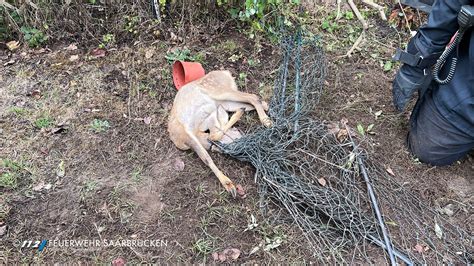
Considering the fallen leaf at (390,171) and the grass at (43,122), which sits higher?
the grass at (43,122)

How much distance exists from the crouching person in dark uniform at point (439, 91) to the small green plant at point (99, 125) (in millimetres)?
2458

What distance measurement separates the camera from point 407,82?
332 cm

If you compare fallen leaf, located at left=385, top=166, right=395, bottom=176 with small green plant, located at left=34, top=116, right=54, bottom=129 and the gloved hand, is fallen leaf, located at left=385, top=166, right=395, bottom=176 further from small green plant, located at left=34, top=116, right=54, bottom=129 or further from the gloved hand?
small green plant, located at left=34, top=116, right=54, bottom=129

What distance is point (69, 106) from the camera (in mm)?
3793

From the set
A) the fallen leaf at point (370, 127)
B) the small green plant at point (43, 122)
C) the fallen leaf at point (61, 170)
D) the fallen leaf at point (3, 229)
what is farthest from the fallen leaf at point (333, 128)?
the fallen leaf at point (3, 229)

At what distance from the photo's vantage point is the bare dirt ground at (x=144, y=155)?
2869 mm

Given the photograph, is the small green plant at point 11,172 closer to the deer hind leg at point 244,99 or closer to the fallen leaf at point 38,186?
the fallen leaf at point 38,186

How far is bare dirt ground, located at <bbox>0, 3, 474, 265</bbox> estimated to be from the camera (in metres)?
2.87

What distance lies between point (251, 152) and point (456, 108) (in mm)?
1498

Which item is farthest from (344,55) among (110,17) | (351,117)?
(110,17)

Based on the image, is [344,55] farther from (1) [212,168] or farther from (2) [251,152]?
(1) [212,168]

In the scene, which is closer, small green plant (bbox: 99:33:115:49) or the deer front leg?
the deer front leg

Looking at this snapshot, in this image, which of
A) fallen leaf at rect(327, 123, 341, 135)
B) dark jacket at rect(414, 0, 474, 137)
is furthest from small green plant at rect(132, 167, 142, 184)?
dark jacket at rect(414, 0, 474, 137)

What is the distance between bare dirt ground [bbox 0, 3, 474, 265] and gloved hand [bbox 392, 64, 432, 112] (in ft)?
0.72
